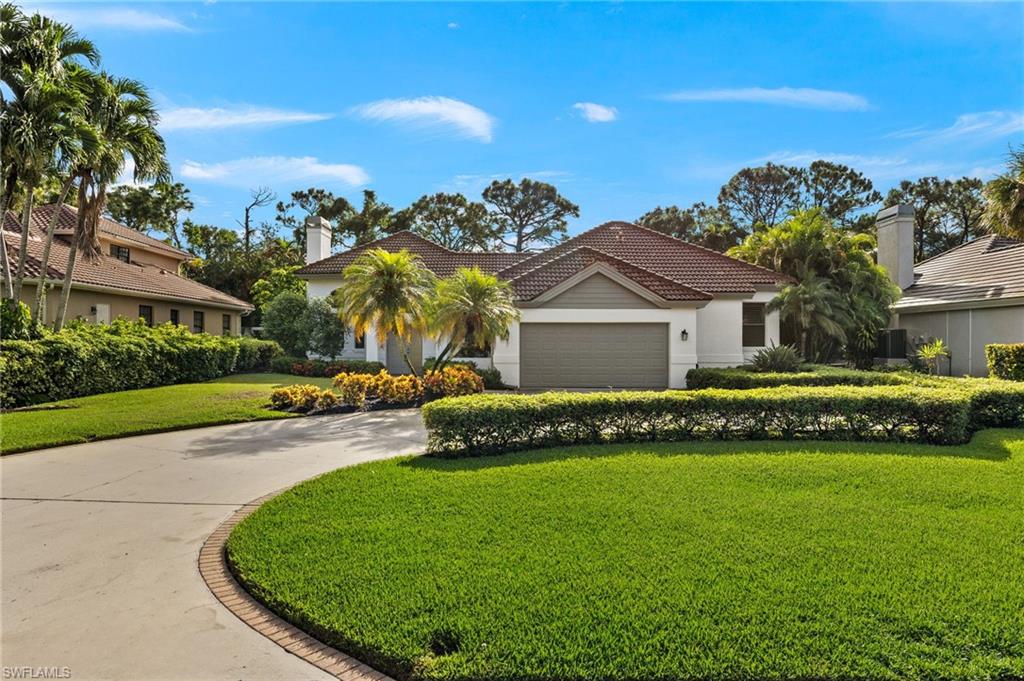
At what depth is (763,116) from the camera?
1639 cm

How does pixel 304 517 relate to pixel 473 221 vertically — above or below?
below

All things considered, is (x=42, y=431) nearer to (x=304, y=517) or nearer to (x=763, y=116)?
(x=304, y=517)

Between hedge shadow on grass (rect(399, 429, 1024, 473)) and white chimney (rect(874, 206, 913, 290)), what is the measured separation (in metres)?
16.8

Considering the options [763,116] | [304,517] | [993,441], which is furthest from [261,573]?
[763,116]

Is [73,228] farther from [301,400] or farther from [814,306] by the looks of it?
[814,306]

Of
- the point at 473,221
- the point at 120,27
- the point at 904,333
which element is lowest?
the point at 904,333

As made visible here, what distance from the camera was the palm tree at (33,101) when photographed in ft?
43.1

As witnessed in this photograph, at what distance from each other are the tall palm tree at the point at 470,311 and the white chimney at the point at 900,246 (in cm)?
1817

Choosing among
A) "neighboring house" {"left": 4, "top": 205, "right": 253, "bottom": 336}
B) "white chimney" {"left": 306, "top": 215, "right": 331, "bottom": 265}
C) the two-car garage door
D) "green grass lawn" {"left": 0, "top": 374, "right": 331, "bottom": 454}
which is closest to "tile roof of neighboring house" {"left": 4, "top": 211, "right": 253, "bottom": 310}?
"neighboring house" {"left": 4, "top": 205, "right": 253, "bottom": 336}

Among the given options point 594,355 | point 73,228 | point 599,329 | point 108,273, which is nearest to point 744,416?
point 594,355

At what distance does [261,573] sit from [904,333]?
24.1 m

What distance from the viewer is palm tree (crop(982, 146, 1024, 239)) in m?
15.8

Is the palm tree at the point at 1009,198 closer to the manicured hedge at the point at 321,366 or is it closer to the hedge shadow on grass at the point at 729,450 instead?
the hedge shadow on grass at the point at 729,450

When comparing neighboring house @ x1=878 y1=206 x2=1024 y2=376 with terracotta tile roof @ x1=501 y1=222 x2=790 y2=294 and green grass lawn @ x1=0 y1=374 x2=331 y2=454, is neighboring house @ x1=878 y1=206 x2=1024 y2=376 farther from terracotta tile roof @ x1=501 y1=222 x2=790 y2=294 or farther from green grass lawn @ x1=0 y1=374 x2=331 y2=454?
green grass lawn @ x1=0 y1=374 x2=331 y2=454
